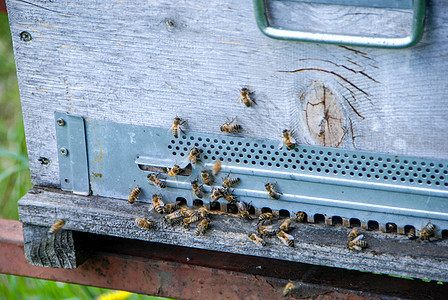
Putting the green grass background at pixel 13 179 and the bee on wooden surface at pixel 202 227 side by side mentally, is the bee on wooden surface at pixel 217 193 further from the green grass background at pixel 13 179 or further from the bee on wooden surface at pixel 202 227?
the green grass background at pixel 13 179

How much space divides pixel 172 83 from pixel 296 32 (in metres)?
0.55

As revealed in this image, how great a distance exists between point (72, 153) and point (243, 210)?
0.77 meters

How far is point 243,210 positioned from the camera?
7.51ft

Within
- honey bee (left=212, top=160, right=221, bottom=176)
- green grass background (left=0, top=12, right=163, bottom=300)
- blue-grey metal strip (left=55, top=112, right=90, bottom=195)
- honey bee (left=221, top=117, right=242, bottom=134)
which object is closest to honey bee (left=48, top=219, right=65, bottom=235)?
blue-grey metal strip (left=55, top=112, right=90, bottom=195)

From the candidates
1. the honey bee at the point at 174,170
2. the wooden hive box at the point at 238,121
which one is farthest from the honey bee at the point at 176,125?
the honey bee at the point at 174,170

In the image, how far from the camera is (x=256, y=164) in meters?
2.26

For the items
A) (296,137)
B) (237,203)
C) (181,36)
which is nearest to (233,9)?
(181,36)

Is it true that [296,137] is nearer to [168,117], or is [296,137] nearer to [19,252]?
[168,117]

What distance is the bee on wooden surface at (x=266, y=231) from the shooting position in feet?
7.07

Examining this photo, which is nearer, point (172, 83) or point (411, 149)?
point (411, 149)

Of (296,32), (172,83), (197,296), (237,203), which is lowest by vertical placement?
(197,296)

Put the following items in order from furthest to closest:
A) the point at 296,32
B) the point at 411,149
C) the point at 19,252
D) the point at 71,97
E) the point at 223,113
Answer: the point at 19,252 < the point at 71,97 < the point at 223,113 < the point at 411,149 < the point at 296,32

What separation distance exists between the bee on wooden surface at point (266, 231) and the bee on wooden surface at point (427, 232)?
1.80ft

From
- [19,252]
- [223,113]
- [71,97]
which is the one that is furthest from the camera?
[19,252]
